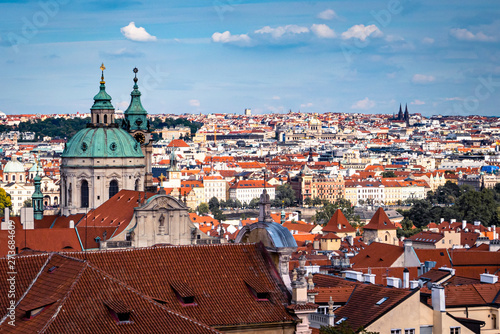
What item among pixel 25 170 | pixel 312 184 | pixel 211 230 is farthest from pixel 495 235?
pixel 25 170

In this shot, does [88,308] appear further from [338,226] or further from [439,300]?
[338,226]

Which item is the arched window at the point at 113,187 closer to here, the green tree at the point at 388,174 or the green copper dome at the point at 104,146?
the green copper dome at the point at 104,146

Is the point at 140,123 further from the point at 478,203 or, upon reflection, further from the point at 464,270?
the point at 478,203

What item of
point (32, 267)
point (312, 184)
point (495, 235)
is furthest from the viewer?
point (312, 184)

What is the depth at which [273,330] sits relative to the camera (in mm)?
23266

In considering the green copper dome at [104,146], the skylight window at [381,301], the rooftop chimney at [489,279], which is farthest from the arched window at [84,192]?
the skylight window at [381,301]

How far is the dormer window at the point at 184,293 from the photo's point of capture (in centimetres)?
2252

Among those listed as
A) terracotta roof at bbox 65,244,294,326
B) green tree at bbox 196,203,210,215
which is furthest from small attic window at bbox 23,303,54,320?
green tree at bbox 196,203,210,215

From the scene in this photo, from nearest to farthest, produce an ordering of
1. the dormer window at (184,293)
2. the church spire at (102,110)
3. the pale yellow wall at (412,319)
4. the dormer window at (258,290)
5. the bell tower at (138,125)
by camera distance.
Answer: the dormer window at (184,293)
the dormer window at (258,290)
the pale yellow wall at (412,319)
the church spire at (102,110)
the bell tower at (138,125)

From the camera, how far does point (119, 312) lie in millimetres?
20875

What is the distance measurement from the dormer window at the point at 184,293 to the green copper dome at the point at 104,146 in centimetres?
4320

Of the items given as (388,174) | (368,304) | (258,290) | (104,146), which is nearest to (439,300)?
(368,304)

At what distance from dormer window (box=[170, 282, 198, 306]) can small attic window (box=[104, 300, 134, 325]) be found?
161 centimetres

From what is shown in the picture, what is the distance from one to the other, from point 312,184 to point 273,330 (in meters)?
151
